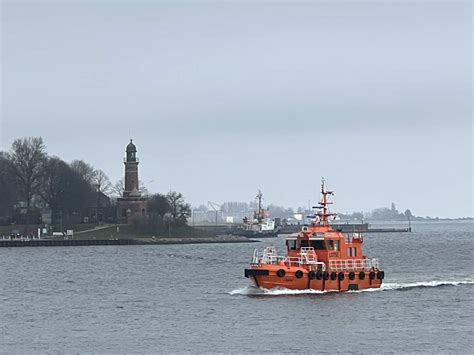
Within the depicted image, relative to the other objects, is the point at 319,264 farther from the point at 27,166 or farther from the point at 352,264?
the point at 27,166

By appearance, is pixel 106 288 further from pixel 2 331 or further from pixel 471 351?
pixel 471 351

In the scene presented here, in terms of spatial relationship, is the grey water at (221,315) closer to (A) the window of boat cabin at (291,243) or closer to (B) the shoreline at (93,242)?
(A) the window of boat cabin at (291,243)

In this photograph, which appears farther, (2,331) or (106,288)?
(106,288)

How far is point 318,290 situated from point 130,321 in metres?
13.5

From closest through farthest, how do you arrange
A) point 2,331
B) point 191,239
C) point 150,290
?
point 2,331
point 150,290
point 191,239

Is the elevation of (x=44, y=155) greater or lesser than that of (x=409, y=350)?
greater

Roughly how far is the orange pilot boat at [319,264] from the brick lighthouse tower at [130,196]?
363ft

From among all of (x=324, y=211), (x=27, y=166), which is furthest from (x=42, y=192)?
(x=324, y=211)

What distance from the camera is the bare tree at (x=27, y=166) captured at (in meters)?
167

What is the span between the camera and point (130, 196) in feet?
591

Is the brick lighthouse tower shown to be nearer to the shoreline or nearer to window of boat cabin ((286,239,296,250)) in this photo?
the shoreline

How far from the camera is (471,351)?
47.2m

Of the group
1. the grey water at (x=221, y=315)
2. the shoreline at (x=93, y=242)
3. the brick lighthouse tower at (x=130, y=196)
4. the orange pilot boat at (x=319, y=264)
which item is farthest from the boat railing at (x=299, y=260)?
the brick lighthouse tower at (x=130, y=196)

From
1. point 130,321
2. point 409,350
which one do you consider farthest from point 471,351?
point 130,321
